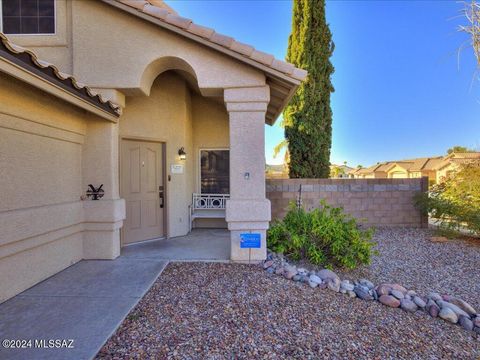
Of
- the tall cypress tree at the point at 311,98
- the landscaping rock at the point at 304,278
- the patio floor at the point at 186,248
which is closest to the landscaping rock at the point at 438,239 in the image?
the tall cypress tree at the point at 311,98

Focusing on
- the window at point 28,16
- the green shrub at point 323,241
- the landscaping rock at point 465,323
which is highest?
the window at point 28,16

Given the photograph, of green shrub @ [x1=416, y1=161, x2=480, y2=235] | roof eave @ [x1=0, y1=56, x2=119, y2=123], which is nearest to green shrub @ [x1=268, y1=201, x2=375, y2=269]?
roof eave @ [x1=0, y1=56, x2=119, y2=123]

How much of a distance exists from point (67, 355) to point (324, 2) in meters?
13.1

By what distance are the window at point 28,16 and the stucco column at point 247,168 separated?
3836mm

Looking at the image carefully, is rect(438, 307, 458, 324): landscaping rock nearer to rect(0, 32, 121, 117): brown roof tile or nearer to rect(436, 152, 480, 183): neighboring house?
rect(0, 32, 121, 117): brown roof tile

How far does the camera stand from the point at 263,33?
1564 cm

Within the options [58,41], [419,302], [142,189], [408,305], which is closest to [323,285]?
[408,305]

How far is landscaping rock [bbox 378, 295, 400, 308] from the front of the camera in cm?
359

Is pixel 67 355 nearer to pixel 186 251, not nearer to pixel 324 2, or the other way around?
pixel 186 251

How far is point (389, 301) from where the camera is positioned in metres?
3.62

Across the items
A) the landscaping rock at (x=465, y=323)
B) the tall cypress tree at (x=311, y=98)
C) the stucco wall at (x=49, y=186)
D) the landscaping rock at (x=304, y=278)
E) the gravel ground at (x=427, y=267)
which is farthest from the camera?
the tall cypress tree at (x=311, y=98)

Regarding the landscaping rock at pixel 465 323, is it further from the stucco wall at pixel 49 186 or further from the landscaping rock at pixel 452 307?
the stucco wall at pixel 49 186

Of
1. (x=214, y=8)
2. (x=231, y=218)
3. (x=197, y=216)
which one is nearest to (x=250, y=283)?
(x=231, y=218)

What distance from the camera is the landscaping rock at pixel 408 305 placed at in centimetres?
353
